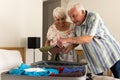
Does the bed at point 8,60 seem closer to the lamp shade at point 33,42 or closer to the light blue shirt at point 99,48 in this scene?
the light blue shirt at point 99,48

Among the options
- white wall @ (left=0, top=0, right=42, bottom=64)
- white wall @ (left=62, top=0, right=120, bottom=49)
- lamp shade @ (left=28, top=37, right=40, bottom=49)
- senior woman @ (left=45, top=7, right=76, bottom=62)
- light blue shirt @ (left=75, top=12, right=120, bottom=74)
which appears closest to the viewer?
light blue shirt @ (left=75, top=12, right=120, bottom=74)

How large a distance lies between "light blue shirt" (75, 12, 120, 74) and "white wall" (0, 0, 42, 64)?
1.57 meters

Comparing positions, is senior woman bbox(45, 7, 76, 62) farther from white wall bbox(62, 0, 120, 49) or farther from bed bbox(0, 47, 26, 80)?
white wall bbox(62, 0, 120, 49)

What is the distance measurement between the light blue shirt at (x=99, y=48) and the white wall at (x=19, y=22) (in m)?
1.57

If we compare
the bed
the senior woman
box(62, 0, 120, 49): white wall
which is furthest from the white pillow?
box(62, 0, 120, 49): white wall

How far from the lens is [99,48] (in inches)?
82.7

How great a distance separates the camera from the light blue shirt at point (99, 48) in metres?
2.06

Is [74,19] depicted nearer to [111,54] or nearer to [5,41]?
[111,54]

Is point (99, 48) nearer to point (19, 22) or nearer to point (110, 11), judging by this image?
point (19, 22)

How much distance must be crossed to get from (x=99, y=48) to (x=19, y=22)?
190 cm

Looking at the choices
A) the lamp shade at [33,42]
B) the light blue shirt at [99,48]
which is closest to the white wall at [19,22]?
the lamp shade at [33,42]

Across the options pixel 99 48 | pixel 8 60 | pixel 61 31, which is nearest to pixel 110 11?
pixel 61 31

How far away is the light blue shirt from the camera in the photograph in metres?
2.06

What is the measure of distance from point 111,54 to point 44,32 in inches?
133
